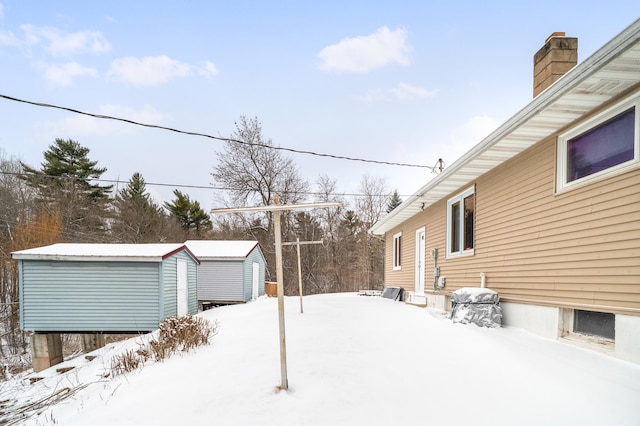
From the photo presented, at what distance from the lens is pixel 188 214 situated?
2636cm

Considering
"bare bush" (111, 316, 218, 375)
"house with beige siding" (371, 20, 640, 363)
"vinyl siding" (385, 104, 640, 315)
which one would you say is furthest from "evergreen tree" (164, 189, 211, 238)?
"house with beige siding" (371, 20, 640, 363)

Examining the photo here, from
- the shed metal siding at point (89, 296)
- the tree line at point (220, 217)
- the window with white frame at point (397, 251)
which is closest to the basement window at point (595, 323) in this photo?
the window with white frame at point (397, 251)

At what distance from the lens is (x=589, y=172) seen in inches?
155

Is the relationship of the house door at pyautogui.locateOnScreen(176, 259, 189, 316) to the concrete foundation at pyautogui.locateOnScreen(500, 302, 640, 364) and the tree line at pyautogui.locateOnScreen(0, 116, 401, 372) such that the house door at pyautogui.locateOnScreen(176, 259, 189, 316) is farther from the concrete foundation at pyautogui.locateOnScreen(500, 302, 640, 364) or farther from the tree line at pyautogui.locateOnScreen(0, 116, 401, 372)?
the concrete foundation at pyautogui.locateOnScreen(500, 302, 640, 364)

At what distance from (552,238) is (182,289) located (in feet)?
34.6

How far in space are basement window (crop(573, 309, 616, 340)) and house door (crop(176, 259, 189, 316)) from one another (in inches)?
406

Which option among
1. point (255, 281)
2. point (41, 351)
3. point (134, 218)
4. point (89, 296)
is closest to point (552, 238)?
point (89, 296)

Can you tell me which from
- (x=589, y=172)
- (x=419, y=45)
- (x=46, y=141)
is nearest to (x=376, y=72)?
(x=419, y=45)

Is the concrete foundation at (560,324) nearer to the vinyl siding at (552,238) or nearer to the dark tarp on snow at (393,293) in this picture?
the vinyl siding at (552,238)

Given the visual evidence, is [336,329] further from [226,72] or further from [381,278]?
[381,278]

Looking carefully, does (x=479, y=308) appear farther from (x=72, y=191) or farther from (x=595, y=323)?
(x=72, y=191)

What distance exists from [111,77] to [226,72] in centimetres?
375

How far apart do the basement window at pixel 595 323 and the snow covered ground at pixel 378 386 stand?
0.26 metres

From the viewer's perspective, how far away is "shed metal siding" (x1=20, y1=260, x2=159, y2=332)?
9461 mm
